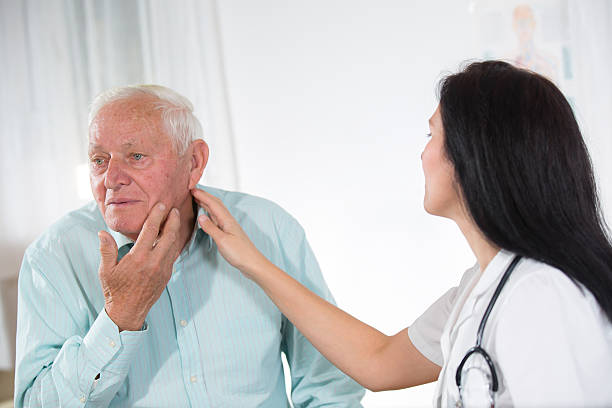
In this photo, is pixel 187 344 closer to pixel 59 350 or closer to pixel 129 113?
pixel 59 350

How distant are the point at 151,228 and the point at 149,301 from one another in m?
0.17

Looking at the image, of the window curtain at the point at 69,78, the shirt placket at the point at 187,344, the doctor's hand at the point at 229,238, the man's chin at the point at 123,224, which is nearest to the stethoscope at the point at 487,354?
the doctor's hand at the point at 229,238

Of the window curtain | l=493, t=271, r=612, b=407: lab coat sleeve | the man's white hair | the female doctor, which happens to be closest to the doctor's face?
the female doctor

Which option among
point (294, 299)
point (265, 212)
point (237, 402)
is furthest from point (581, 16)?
point (237, 402)

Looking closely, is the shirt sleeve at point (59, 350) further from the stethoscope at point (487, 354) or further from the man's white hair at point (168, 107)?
→ the stethoscope at point (487, 354)

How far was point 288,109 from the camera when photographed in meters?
3.24

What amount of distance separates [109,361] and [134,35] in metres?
2.41

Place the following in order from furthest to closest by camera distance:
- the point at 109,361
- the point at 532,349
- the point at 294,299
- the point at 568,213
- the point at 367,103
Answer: the point at 367,103 < the point at 294,299 < the point at 109,361 < the point at 568,213 < the point at 532,349

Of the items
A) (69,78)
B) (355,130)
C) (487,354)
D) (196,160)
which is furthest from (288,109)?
(487,354)

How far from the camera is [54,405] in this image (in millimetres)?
1283

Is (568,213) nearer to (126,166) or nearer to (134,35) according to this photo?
(126,166)

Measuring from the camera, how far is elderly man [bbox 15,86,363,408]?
1292 mm

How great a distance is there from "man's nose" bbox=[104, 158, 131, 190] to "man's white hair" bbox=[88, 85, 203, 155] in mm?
134

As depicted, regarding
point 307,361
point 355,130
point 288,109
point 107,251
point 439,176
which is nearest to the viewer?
point 439,176
